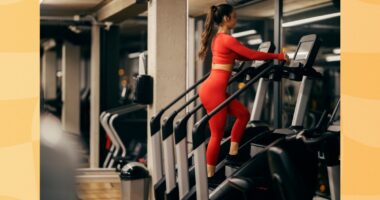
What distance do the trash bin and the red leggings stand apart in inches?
41.7

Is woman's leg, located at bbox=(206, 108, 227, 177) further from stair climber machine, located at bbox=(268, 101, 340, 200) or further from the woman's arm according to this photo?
stair climber machine, located at bbox=(268, 101, 340, 200)

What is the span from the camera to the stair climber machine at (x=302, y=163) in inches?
114

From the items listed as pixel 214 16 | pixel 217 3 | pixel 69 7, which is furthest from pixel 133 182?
pixel 69 7

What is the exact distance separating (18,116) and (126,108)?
6644 millimetres

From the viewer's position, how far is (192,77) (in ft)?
29.3

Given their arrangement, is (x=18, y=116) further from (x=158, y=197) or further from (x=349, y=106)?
(x=158, y=197)

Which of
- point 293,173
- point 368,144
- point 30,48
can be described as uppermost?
point 30,48

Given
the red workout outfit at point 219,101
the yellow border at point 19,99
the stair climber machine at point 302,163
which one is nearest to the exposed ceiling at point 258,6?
the red workout outfit at point 219,101

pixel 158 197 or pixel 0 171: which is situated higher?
pixel 0 171

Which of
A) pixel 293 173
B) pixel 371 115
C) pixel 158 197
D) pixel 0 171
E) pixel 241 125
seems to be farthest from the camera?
pixel 158 197

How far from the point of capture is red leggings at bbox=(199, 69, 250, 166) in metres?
4.84

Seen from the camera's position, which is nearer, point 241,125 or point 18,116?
point 18,116

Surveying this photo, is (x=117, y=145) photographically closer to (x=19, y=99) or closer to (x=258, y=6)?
(x=258, y=6)

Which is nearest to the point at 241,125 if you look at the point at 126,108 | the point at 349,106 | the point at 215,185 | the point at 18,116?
the point at 215,185
